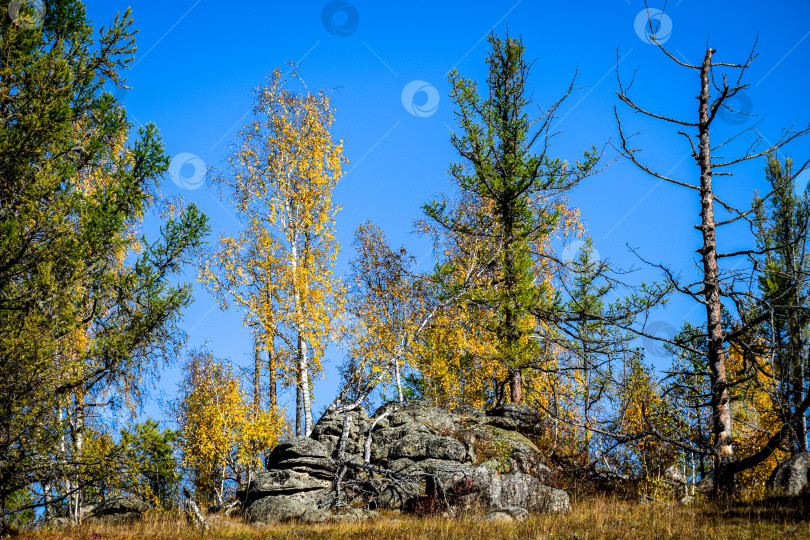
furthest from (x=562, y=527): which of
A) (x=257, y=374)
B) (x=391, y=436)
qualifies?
(x=257, y=374)

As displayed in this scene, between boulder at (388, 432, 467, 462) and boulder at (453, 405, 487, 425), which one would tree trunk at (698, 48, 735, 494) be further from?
boulder at (453, 405, 487, 425)

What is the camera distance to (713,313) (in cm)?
1066

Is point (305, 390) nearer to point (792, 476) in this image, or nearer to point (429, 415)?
point (429, 415)

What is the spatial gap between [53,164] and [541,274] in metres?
19.5

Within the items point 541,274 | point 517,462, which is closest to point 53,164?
point 517,462

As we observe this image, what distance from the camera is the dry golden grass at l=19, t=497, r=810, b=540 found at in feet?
28.3

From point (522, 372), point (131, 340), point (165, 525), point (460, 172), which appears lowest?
point (165, 525)

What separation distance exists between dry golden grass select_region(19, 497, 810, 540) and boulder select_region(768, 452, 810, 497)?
74cm

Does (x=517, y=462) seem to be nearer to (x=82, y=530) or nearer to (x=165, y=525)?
(x=165, y=525)

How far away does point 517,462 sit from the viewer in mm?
14938

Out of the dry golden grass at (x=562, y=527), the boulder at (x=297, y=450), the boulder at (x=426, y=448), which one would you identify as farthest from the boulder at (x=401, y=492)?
the boulder at (x=297, y=450)

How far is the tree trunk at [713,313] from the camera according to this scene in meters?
10.2

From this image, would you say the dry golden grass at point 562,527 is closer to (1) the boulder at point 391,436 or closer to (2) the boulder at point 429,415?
(1) the boulder at point 391,436

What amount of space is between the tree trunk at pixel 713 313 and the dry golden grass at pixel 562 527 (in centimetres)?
89
